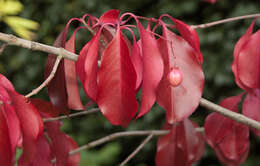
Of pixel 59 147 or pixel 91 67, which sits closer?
pixel 91 67

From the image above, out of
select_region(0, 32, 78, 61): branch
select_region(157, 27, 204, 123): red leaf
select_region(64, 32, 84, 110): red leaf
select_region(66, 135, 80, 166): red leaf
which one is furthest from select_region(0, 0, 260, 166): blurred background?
select_region(157, 27, 204, 123): red leaf

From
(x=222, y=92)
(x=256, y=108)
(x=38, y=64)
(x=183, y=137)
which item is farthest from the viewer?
(x=38, y=64)

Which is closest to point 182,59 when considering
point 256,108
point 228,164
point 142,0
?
point 256,108

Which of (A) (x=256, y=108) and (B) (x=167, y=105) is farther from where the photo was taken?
(A) (x=256, y=108)

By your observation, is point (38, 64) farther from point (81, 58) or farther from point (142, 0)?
point (81, 58)

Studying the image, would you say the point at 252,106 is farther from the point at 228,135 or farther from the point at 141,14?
the point at 141,14

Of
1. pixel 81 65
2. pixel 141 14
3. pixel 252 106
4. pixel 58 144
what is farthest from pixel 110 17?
pixel 141 14
